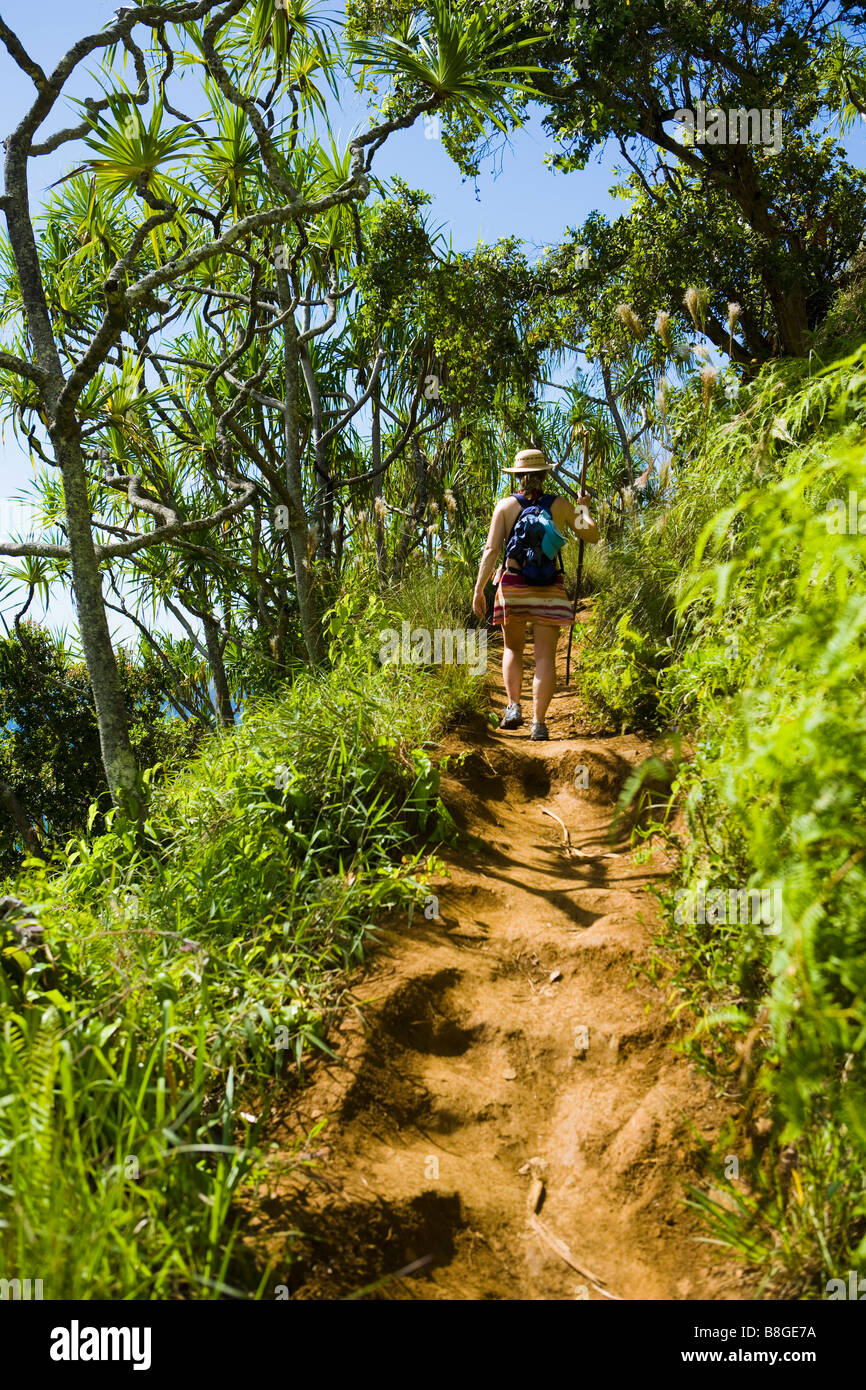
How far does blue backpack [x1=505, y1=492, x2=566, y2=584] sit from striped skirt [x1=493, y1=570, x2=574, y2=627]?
38mm

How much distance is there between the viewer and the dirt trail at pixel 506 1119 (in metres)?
1.89

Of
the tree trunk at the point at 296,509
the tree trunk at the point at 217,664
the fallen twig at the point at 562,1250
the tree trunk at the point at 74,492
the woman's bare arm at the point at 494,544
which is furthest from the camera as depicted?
the tree trunk at the point at 217,664

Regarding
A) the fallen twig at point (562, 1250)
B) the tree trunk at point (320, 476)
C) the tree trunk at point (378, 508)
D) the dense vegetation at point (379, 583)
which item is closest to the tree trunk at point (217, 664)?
the dense vegetation at point (379, 583)

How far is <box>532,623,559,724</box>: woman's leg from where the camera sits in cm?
459

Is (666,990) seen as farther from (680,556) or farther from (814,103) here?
(814,103)

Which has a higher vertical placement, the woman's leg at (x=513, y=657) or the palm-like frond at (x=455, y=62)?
the palm-like frond at (x=455, y=62)

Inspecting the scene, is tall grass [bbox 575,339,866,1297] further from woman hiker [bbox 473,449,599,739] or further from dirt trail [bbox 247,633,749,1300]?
woman hiker [bbox 473,449,599,739]

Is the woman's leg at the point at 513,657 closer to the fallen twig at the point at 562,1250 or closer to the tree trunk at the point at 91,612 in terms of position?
the tree trunk at the point at 91,612

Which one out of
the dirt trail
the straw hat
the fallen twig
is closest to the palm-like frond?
the straw hat

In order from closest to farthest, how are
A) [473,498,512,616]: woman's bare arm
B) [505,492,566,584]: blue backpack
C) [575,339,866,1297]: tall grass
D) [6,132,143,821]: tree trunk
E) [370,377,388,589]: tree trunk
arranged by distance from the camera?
[575,339,866,1297]: tall grass → [6,132,143,821]: tree trunk → [505,492,566,584]: blue backpack → [473,498,512,616]: woman's bare arm → [370,377,388,589]: tree trunk

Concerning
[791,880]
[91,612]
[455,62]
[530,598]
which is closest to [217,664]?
[91,612]

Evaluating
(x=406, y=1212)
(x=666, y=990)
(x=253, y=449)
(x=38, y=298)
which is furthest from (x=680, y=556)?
(x=406, y=1212)

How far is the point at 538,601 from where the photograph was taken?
181 inches
